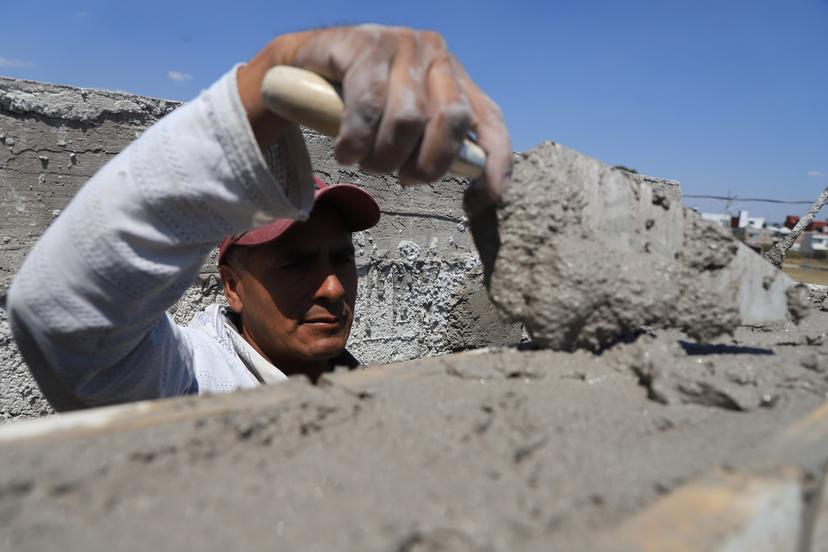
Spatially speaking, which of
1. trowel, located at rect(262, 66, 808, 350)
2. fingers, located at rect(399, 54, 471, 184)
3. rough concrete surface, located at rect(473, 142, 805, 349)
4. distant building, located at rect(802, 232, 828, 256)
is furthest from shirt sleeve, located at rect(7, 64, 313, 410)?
distant building, located at rect(802, 232, 828, 256)

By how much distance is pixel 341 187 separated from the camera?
1.94m

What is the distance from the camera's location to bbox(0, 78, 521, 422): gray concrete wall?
1.93 metres

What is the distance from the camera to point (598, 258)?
3.98 ft

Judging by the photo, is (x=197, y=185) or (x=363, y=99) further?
(x=197, y=185)

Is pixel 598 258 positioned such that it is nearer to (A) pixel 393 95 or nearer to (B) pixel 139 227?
(A) pixel 393 95

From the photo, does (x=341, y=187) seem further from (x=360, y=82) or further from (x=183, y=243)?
(x=360, y=82)

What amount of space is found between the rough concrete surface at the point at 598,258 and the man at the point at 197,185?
0.38ft

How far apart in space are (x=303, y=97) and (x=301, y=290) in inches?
38.7

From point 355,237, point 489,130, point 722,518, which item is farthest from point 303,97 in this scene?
point 355,237

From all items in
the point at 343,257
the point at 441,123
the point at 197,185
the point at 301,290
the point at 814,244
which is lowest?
the point at 301,290

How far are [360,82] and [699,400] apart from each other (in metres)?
0.87

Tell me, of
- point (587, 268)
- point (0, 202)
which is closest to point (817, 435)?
point (587, 268)

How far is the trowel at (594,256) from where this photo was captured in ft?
3.92

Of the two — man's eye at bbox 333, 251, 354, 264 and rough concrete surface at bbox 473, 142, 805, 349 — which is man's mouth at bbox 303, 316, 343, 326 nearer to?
man's eye at bbox 333, 251, 354, 264
